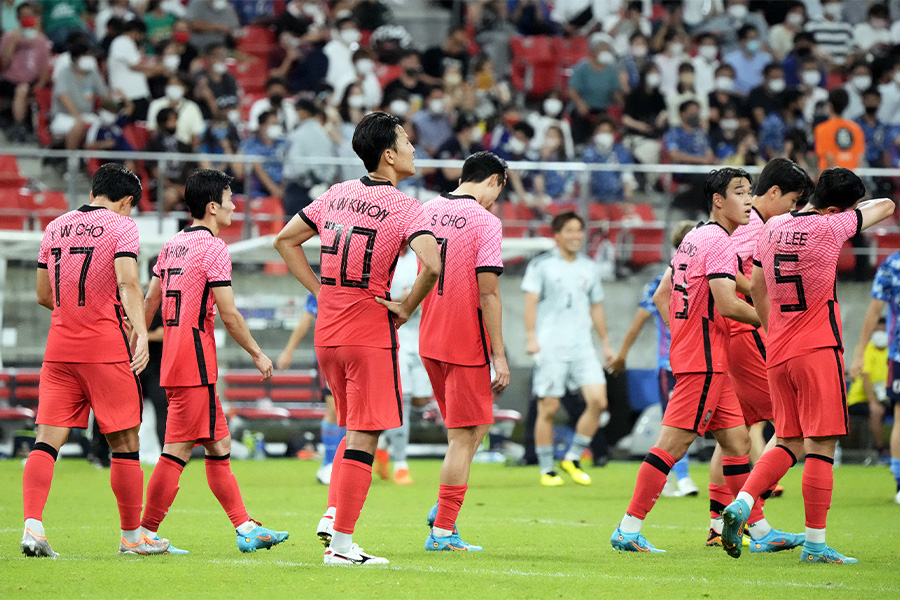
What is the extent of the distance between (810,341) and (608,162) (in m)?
11.3

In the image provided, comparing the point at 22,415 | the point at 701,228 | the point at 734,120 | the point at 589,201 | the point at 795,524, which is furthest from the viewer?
the point at 734,120

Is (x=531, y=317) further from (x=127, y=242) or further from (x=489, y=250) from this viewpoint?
(x=127, y=242)

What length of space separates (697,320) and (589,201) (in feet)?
27.9

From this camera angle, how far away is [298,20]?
21594 millimetres

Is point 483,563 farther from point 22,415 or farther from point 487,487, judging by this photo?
point 22,415

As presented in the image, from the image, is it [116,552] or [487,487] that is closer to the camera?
[116,552]

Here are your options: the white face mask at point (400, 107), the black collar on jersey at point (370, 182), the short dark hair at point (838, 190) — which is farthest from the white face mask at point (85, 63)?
the short dark hair at point (838, 190)

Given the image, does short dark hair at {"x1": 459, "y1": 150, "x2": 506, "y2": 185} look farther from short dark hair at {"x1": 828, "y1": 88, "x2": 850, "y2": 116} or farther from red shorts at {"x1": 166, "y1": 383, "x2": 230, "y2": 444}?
short dark hair at {"x1": 828, "y1": 88, "x2": 850, "y2": 116}

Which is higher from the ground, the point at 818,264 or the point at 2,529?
the point at 818,264

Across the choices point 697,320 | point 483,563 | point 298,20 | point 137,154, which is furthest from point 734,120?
point 483,563

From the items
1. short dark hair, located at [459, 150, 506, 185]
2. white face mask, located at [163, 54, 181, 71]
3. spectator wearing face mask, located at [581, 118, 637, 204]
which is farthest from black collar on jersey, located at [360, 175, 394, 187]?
white face mask, located at [163, 54, 181, 71]

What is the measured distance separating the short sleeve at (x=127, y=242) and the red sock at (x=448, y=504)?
2.27 metres

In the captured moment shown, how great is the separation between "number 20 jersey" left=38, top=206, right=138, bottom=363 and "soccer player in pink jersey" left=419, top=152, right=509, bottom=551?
183 centimetres

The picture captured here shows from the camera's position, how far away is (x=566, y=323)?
13008mm
